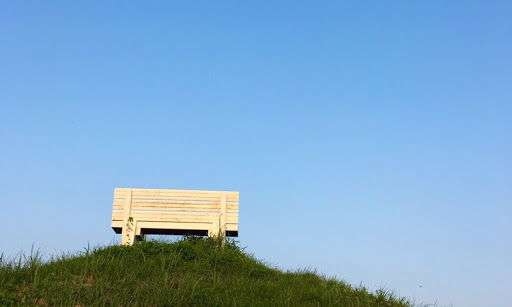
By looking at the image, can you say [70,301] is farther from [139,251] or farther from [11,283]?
[139,251]

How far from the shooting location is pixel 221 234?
50.4 feet

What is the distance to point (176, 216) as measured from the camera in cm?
1612

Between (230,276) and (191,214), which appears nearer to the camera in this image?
(230,276)

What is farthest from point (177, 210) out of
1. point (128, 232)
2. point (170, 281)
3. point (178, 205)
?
point (170, 281)

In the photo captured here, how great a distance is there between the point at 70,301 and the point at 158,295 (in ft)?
5.28

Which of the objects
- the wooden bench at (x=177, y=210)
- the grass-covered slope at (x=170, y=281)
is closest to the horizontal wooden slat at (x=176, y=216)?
the wooden bench at (x=177, y=210)

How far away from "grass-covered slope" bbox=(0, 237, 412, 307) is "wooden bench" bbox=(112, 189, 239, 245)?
1263 mm

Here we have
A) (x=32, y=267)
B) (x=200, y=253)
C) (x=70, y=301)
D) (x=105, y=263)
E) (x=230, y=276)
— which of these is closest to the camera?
(x=70, y=301)

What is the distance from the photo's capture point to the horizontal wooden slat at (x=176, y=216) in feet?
52.5

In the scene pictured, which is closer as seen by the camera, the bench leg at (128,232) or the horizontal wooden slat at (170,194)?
the bench leg at (128,232)

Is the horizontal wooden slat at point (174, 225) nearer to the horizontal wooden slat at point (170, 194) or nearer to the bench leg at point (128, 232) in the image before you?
the bench leg at point (128, 232)

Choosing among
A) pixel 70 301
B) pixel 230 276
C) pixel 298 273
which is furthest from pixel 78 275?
pixel 298 273

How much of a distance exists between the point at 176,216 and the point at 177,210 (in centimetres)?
20

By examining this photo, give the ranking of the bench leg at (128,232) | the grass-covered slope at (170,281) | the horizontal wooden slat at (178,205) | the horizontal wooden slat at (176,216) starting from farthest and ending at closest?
the horizontal wooden slat at (178,205) → the horizontal wooden slat at (176,216) → the bench leg at (128,232) → the grass-covered slope at (170,281)
